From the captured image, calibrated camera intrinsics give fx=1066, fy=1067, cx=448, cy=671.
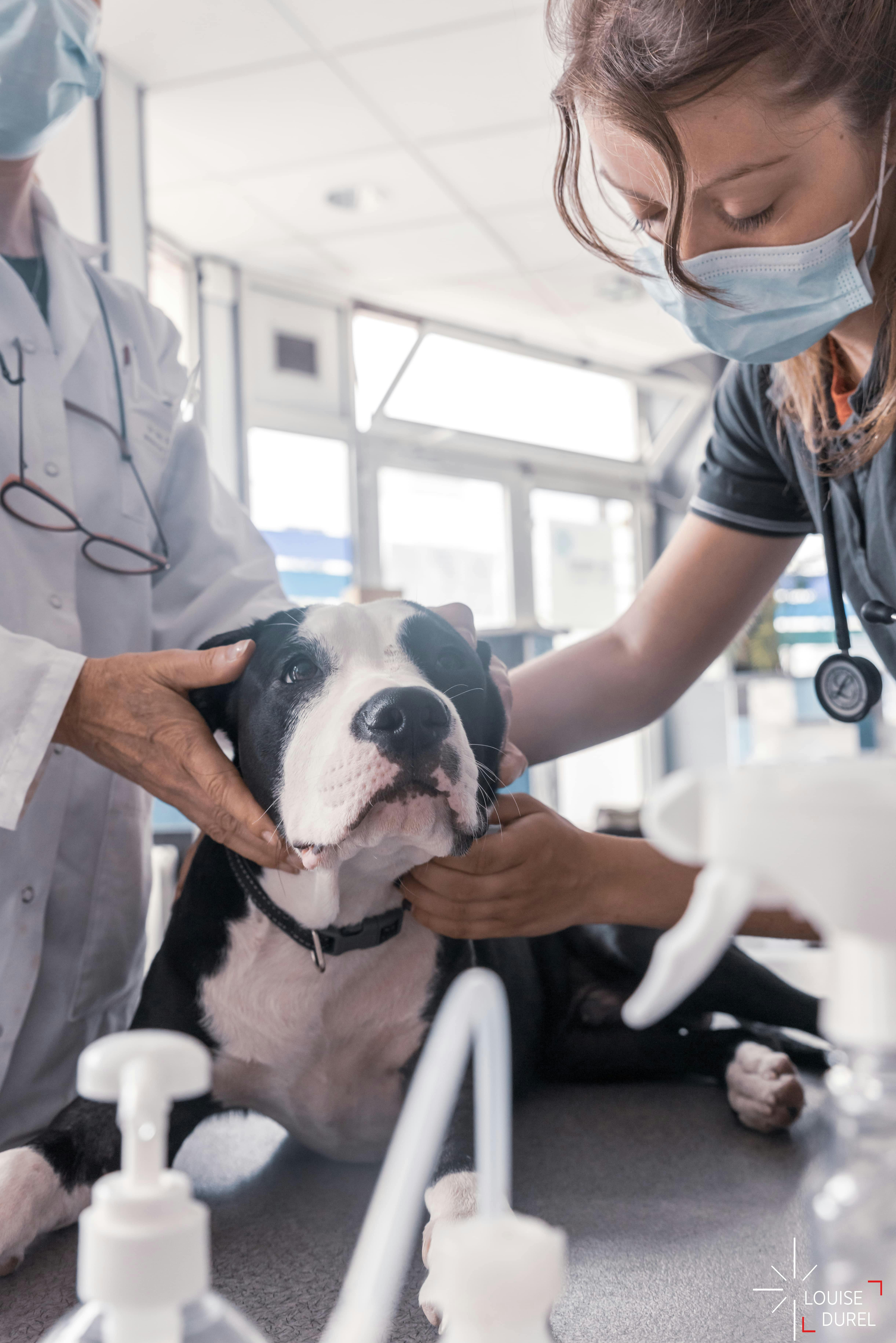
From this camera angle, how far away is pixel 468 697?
1.09 m

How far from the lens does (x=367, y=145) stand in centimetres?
393

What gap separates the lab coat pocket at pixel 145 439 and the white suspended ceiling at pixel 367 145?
92.6 inches

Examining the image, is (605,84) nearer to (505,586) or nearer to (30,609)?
(30,609)

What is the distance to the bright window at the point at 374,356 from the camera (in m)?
5.71

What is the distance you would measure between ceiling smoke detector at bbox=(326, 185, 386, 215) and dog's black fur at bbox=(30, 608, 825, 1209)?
3651 mm

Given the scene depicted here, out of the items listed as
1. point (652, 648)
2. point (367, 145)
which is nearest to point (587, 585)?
point (367, 145)

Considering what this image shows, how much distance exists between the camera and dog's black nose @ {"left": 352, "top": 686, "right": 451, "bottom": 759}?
34.0 inches

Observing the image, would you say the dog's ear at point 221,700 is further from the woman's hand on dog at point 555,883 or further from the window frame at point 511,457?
the window frame at point 511,457

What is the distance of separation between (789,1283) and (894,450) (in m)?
0.80

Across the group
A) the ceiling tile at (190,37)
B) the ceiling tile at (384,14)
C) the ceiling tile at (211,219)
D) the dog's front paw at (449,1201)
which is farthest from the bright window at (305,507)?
the dog's front paw at (449,1201)

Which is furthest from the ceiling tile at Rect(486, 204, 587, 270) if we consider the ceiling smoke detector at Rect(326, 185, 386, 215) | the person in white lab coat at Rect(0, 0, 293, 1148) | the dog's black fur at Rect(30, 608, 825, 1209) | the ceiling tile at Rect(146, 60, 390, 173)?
the dog's black fur at Rect(30, 608, 825, 1209)

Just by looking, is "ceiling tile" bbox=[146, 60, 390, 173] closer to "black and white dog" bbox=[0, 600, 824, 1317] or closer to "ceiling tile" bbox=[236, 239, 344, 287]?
"ceiling tile" bbox=[236, 239, 344, 287]

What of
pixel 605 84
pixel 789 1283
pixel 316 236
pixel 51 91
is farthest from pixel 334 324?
pixel 789 1283

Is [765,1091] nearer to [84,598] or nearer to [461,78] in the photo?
[84,598]
